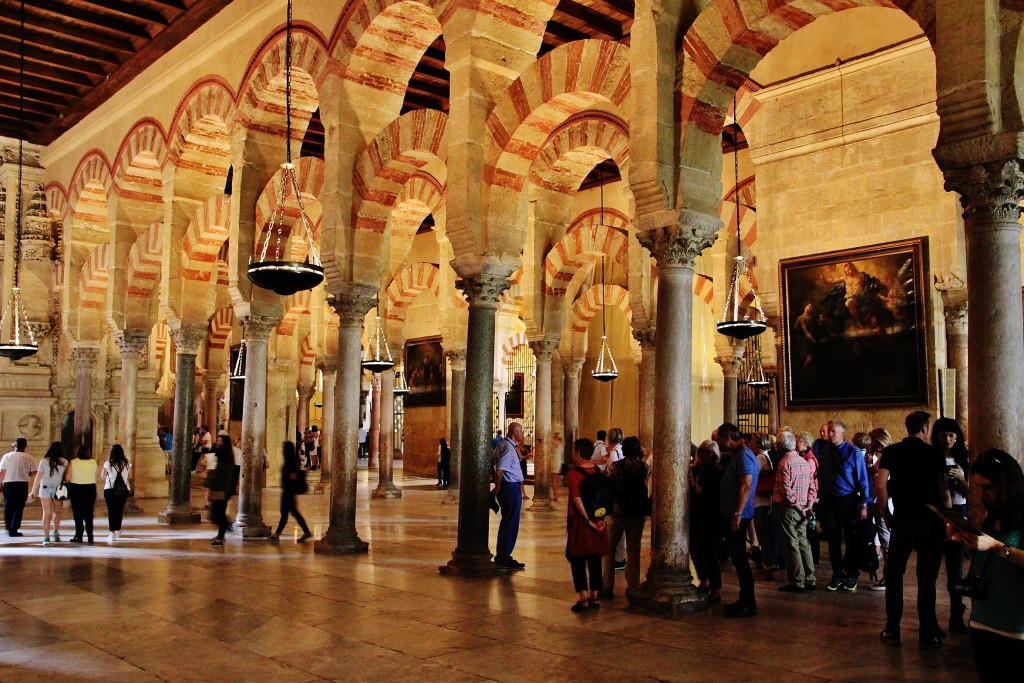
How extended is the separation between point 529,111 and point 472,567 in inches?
128

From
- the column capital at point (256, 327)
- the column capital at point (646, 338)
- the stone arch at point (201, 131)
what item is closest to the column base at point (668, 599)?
the column capital at point (646, 338)

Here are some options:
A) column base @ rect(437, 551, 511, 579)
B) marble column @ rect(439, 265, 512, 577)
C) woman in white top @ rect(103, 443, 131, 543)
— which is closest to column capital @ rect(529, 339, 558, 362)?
marble column @ rect(439, 265, 512, 577)

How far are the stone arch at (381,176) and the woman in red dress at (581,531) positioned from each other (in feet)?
10.9

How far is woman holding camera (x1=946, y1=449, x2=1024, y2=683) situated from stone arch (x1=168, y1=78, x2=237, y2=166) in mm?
8792

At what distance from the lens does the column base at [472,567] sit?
19.1ft

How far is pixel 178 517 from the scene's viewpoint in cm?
965

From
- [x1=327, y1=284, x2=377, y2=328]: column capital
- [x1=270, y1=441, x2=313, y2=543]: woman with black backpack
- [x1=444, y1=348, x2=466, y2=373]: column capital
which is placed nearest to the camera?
[x1=327, y1=284, x2=377, y2=328]: column capital

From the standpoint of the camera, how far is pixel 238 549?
7.43 m

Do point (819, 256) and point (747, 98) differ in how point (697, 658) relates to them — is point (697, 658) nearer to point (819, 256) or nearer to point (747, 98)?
point (819, 256)

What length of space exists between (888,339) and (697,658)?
4328 mm

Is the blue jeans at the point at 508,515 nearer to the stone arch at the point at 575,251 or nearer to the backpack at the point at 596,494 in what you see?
the backpack at the point at 596,494

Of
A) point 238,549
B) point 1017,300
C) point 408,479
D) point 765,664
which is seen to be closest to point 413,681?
point 765,664

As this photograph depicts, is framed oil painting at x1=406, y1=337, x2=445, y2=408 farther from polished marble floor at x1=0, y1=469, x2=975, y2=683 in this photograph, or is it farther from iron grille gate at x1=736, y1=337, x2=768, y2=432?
polished marble floor at x1=0, y1=469, x2=975, y2=683

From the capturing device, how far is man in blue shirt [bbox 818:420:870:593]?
5148 millimetres
